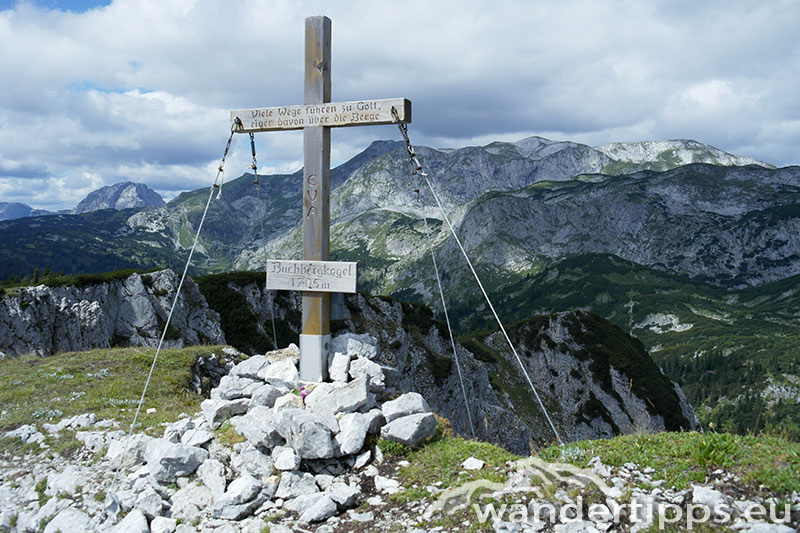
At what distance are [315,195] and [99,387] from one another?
8.44m

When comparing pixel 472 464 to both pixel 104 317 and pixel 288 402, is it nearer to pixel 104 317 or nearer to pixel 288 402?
pixel 288 402

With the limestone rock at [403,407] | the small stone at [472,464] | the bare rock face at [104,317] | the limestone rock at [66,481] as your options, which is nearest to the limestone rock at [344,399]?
the limestone rock at [403,407]

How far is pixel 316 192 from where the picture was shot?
40.5ft

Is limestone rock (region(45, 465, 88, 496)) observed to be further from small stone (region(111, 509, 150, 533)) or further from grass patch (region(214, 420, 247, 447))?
grass patch (region(214, 420, 247, 447))

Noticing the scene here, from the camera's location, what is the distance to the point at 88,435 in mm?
10438

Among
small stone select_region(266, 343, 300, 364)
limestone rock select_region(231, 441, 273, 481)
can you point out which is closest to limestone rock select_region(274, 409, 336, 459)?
limestone rock select_region(231, 441, 273, 481)

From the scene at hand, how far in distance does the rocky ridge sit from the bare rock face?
26.7 m

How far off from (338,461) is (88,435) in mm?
5817

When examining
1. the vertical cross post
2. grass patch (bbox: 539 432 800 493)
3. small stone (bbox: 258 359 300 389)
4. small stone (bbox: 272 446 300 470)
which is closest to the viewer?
grass patch (bbox: 539 432 800 493)

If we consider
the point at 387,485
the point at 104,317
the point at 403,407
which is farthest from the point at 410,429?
the point at 104,317

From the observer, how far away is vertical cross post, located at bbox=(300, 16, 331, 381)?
1226 cm

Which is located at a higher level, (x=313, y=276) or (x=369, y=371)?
(x=313, y=276)

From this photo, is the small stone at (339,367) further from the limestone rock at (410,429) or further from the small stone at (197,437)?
the small stone at (197,437)

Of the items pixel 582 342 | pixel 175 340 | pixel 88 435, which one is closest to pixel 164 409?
pixel 88 435
